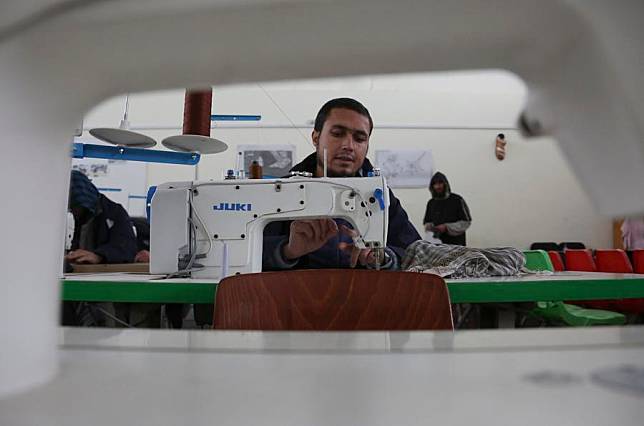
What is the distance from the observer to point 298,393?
0.70 ft

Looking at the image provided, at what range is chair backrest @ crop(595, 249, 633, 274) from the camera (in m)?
2.97

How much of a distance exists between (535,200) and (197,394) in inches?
179

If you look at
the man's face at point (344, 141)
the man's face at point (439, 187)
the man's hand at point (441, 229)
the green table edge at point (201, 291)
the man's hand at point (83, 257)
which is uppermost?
the man's face at point (439, 187)

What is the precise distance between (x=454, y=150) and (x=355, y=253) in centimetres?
319

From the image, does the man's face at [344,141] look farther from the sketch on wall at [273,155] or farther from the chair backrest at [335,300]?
the sketch on wall at [273,155]

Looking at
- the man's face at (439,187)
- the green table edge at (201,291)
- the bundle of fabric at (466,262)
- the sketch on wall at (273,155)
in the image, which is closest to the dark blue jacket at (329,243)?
the bundle of fabric at (466,262)

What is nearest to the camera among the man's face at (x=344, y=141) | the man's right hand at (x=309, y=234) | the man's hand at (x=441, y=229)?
the man's right hand at (x=309, y=234)

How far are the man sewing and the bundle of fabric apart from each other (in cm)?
11

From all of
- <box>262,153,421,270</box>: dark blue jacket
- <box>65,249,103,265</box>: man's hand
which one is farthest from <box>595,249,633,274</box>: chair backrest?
<box>65,249,103,265</box>: man's hand

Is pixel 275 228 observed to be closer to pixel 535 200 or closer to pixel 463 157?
pixel 463 157

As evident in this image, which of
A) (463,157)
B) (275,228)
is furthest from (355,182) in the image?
(463,157)

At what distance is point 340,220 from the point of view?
1.28m

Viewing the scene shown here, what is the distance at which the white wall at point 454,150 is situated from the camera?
13.5ft

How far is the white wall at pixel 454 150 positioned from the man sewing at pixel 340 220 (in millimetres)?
2629
